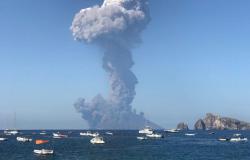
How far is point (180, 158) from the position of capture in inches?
5246

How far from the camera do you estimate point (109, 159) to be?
12519cm

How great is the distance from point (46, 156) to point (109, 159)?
19.9 metres

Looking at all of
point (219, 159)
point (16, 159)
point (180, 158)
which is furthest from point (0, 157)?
point (219, 159)

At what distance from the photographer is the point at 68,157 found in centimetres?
13088

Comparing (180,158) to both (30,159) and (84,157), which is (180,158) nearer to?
(84,157)

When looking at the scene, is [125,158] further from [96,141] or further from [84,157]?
[96,141]

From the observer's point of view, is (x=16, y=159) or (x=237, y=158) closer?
(x=16, y=159)

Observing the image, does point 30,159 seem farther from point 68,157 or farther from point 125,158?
point 125,158

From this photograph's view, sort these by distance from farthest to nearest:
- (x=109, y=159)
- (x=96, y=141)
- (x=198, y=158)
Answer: (x=96, y=141), (x=198, y=158), (x=109, y=159)

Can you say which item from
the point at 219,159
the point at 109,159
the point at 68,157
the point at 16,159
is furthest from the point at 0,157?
the point at 219,159

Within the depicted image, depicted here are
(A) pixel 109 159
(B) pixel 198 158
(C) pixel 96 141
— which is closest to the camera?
(A) pixel 109 159

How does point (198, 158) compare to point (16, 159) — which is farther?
point (198, 158)

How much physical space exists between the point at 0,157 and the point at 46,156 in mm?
12634

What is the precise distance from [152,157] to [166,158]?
3929 millimetres
